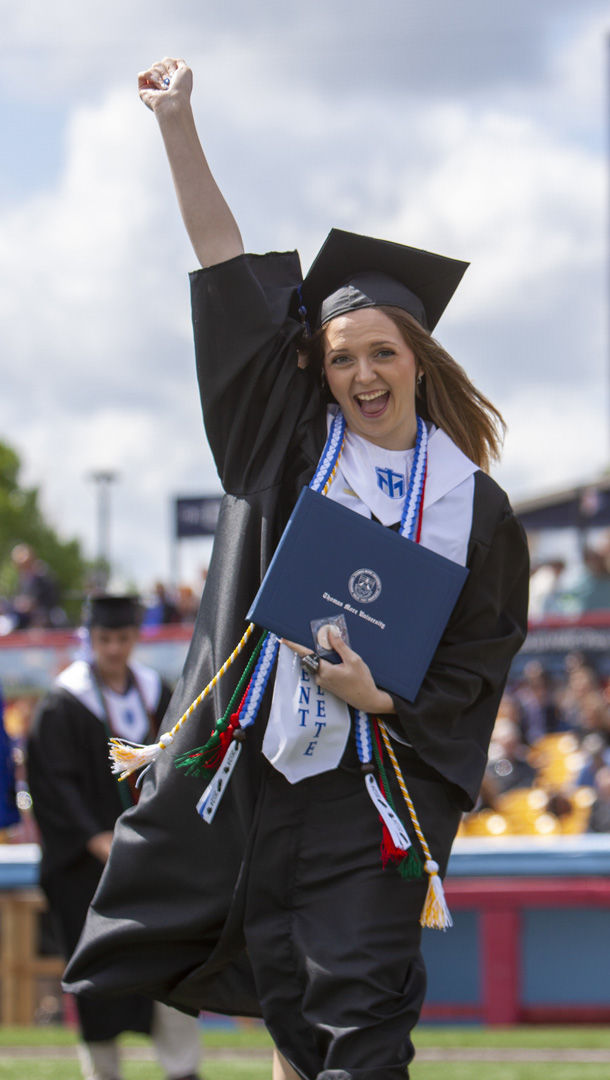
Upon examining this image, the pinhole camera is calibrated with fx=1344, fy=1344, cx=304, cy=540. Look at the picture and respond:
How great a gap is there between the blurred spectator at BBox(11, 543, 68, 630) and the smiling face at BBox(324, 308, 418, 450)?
15.3 metres

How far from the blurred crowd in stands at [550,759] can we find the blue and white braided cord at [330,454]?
6.93 m

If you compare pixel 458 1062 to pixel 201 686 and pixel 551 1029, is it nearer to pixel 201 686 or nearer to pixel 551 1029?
pixel 551 1029

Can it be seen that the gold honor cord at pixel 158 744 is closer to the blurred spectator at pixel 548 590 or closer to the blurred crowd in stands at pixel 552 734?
the blurred crowd in stands at pixel 552 734

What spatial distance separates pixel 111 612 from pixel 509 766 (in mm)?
7107

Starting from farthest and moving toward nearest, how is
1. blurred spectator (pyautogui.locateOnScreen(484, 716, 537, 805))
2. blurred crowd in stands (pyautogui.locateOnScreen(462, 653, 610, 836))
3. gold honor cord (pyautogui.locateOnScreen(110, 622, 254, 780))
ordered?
blurred spectator (pyautogui.locateOnScreen(484, 716, 537, 805)) → blurred crowd in stands (pyautogui.locateOnScreen(462, 653, 610, 836)) → gold honor cord (pyautogui.locateOnScreen(110, 622, 254, 780))

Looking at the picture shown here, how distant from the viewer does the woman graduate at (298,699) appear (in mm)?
2781

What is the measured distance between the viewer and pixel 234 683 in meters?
2.93

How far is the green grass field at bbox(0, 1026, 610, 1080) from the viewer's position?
5.98m

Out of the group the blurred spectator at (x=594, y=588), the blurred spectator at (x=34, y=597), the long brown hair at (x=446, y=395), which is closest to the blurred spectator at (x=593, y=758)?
the blurred spectator at (x=594, y=588)

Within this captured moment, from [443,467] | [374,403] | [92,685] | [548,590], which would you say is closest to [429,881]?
[443,467]

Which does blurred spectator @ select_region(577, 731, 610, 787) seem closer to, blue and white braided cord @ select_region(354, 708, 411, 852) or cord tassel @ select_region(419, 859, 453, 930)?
cord tassel @ select_region(419, 859, 453, 930)

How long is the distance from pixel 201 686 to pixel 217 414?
610 millimetres

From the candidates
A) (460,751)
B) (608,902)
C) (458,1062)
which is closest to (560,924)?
(608,902)

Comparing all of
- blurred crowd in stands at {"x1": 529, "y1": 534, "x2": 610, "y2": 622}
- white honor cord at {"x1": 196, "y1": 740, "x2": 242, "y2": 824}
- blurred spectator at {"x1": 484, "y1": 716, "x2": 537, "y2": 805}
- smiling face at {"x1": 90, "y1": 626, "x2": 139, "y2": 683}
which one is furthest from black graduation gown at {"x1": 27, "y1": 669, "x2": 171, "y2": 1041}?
blurred crowd in stands at {"x1": 529, "y1": 534, "x2": 610, "y2": 622}
